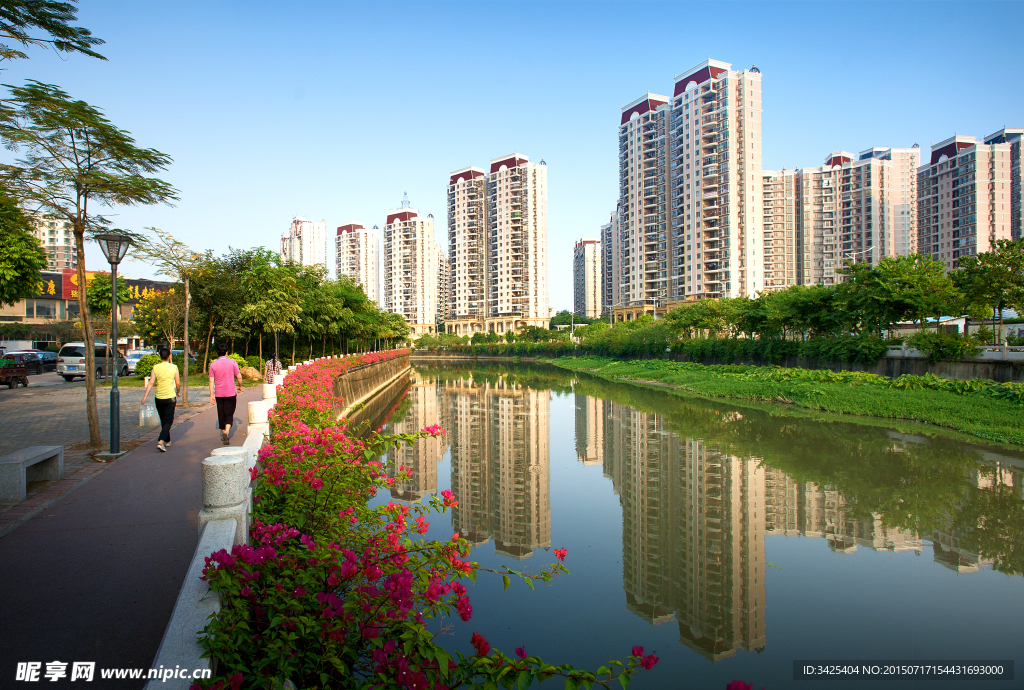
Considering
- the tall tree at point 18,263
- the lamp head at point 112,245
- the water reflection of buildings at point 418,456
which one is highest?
the tall tree at point 18,263

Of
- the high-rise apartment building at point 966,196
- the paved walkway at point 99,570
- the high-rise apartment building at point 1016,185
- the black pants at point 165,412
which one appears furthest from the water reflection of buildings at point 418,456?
the high-rise apartment building at point 1016,185

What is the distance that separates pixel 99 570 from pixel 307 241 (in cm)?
13799

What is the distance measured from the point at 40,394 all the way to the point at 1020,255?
35.2 m

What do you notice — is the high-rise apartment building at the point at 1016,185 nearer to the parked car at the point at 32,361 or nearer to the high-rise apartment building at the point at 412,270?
the high-rise apartment building at the point at 412,270

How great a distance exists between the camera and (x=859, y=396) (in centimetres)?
1973

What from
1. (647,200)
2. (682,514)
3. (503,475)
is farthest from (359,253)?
(682,514)

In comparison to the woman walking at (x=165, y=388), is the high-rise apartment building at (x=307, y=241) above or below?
above

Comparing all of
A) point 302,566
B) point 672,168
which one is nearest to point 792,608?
point 302,566

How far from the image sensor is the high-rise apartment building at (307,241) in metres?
132

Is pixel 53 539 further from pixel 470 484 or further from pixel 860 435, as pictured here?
pixel 860 435

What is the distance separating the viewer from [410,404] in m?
25.5

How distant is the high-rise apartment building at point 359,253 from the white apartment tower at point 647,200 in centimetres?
6854

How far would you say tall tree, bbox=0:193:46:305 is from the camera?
15242mm

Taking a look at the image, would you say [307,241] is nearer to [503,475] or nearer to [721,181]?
[721,181]
